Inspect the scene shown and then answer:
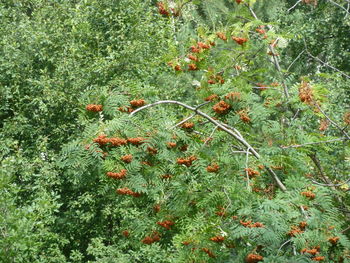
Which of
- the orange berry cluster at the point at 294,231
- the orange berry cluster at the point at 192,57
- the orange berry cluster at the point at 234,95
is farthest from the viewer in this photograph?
the orange berry cluster at the point at 192,57

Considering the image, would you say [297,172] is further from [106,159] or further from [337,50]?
[337,50]

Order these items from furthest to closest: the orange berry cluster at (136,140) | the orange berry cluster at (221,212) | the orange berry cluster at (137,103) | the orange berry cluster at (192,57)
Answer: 1. the orange berry cluster at (192,57)
2. the orange berry cluster at (221,212)
3. the orange berry cluster at (137,103)
4. the orange berry cluster at (136,140)

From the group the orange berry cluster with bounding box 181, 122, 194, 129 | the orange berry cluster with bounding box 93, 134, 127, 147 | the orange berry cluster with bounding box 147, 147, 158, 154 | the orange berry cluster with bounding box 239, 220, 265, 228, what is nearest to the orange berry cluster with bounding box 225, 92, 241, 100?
the orange berry cluster with bounding box 181, 122, 194, 129

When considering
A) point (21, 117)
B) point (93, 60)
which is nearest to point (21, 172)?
point (21, 117)

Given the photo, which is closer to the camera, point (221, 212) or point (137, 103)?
point (137, 103)

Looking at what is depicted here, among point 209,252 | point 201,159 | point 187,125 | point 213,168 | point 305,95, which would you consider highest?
point 305,95

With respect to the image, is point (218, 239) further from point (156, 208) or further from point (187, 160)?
point (156, 208)

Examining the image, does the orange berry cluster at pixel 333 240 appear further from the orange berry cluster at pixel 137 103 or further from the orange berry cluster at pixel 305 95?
the orange berry cluster at pixel 137 103

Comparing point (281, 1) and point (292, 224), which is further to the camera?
point (281, 1)

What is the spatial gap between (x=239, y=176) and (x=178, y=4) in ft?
5.51

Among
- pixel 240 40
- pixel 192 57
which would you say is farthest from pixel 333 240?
pixel 192 57

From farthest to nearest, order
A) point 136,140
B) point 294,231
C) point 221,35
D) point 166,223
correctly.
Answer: point 221,35 → point 166,223 → point 294,231 → point 136,140

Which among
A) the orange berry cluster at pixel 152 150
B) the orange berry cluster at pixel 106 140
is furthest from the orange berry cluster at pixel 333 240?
the orange berry cluster at pixel 106 140

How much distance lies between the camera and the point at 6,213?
640 cm
